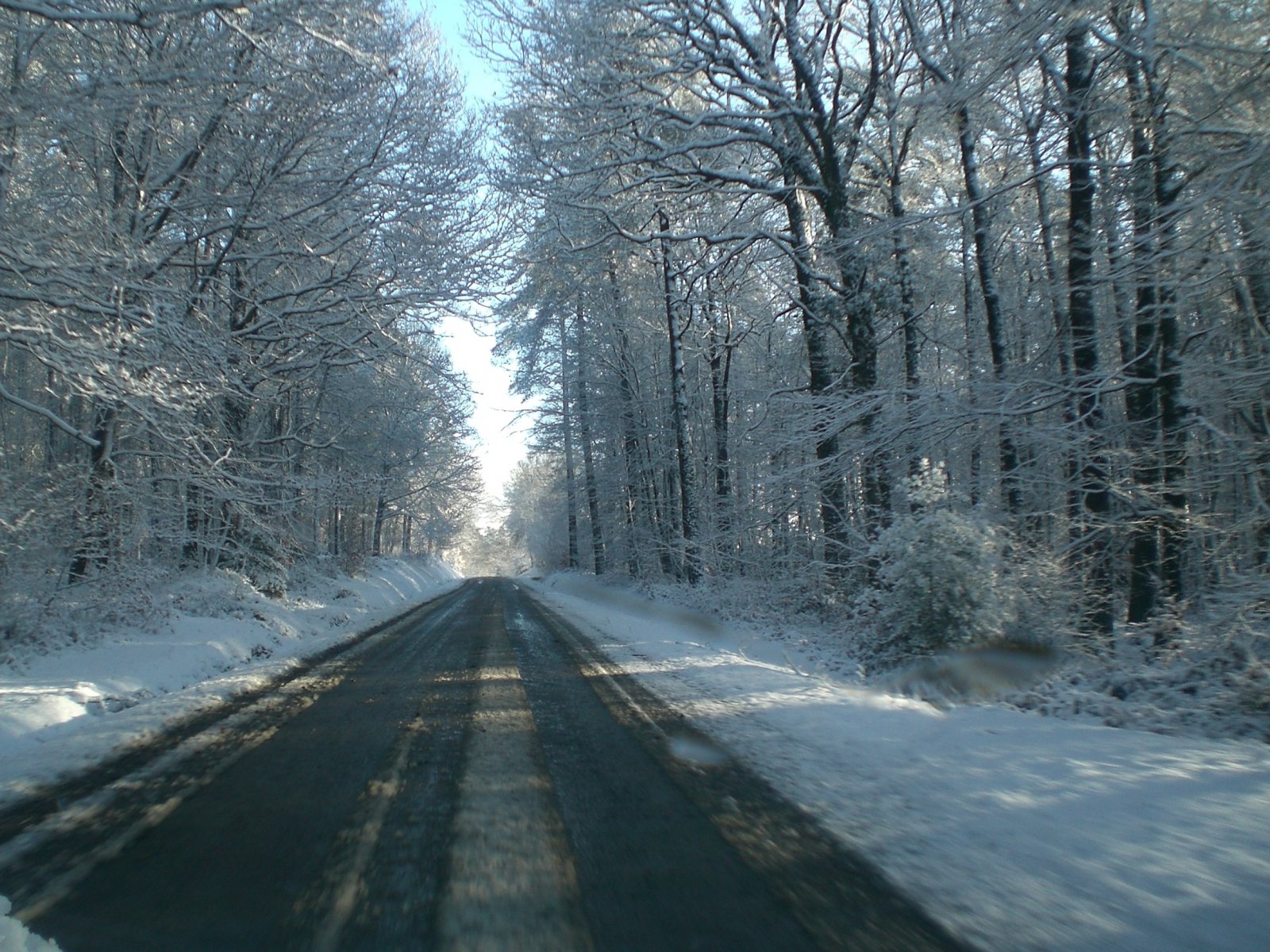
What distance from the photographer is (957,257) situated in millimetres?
20438

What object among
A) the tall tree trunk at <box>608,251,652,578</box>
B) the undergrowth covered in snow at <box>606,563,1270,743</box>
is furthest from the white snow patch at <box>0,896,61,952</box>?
the tall tree trunk at <box>608,251,652,578</box>

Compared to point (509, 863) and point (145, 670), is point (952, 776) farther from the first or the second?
point (145, 670)

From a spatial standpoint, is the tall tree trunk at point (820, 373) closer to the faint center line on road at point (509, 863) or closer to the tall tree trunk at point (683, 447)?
the tall tree trunk at point (683, 447)

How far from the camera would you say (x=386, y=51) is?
11.4 meters

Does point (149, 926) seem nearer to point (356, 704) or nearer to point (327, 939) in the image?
point (327, 939)

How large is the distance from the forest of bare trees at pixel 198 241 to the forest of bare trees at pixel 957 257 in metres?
2.44

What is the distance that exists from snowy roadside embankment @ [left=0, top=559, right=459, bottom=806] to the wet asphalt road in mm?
846

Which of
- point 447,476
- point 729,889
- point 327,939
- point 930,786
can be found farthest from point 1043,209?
point 447,476

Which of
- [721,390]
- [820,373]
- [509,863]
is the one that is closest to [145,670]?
[509,863]

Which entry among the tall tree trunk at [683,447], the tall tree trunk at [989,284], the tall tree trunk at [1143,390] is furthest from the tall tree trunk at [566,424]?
the tall tree trunk at [1143,390]

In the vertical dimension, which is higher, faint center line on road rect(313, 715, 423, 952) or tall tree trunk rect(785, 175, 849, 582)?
tall tree trunk rect(785, 175, 849, 582)

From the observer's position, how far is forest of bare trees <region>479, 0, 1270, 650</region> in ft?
26.1

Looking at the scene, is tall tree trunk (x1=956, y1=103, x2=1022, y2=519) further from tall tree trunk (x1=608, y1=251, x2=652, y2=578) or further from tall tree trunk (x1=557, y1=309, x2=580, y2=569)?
tall tree trunk (x1=557, y1=309, x2=580, y2=569)

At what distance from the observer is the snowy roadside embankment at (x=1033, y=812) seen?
3137mm
